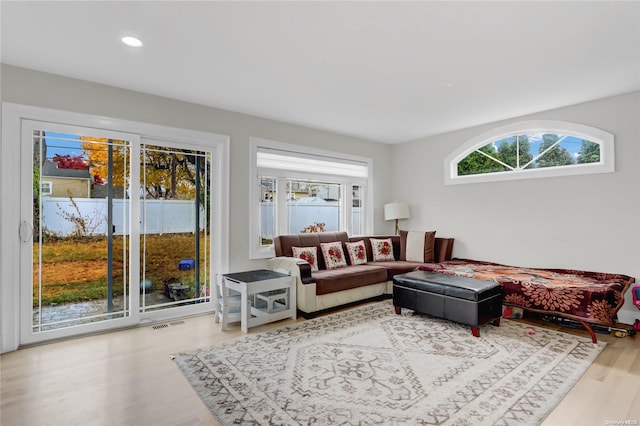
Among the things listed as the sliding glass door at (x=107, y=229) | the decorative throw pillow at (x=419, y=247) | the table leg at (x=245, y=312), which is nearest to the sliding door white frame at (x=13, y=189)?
the sliding glass door at (x=107, y=229)

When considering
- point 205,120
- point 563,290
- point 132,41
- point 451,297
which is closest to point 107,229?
point 205,120

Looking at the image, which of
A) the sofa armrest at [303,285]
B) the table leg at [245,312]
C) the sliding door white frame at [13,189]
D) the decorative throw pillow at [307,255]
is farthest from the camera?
the decorative throw pillow at [307,255]

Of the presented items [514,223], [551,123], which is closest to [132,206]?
[514,223]

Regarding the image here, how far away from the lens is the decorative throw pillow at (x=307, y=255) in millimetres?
4410

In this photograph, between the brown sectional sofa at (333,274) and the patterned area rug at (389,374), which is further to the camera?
the brown sectional sofa at (333,274)

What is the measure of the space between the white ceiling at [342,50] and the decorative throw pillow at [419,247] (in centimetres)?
210

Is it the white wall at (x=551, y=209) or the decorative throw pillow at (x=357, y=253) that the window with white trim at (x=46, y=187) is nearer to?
the decorative throw pillow at (x=357, y=253)

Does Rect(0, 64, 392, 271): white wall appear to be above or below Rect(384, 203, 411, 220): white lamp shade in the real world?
above

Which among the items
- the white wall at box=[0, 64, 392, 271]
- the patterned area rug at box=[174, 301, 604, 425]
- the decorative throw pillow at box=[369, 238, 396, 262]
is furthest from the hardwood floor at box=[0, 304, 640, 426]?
the decorative throw pillow at box=[369, 238, 396, 262]

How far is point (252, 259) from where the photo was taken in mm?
4398

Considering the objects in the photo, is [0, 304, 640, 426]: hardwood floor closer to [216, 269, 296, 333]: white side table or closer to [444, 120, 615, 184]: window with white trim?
[216, 269, 296, 333]: white side table

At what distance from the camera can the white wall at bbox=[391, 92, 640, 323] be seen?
145 inches

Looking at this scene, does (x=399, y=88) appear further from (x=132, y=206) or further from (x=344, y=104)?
(x=132, y=206)

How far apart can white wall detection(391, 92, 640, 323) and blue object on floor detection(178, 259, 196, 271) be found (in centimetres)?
374
